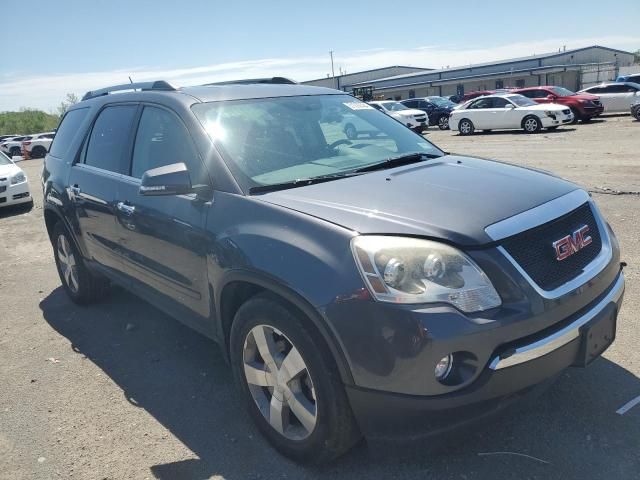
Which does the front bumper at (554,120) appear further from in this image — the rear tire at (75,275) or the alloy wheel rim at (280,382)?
the alloy wheel rim at (280,382)

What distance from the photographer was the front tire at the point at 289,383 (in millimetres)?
2373

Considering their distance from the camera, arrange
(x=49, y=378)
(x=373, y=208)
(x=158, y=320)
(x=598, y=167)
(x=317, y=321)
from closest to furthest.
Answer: (x=317, y=321) < (x=373, y=208) < (x=49, y=378) < (x=158, y=320) < (x=598, y=167)

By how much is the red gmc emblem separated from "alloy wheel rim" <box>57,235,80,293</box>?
429 cm

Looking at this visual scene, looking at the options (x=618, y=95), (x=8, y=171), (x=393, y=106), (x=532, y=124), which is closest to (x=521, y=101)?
(x=532, y=124)

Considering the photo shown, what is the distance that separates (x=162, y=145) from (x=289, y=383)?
1.83 m

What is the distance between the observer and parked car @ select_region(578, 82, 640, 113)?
23734 mm

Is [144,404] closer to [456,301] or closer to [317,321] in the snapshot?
[317,321]

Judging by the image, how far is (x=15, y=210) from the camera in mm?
12414

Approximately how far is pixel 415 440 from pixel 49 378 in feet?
9.57

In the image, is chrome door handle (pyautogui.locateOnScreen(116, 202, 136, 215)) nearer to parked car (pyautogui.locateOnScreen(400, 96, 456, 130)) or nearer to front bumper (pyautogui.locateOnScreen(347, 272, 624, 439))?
front bumper (pyautogui.locateOnScreen(347, 272, 624, 439))

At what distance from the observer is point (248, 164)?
3.05 metres

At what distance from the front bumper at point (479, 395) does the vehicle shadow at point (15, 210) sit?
464 inches

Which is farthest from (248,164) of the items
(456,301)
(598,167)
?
(598,167)

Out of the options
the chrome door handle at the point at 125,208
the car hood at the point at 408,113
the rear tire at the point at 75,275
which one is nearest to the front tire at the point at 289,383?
the chrome door handle at the point at 125,208
